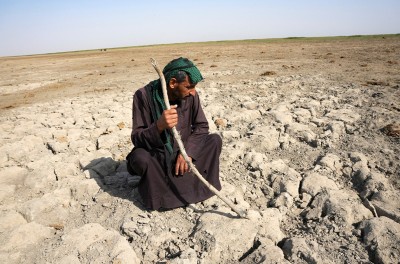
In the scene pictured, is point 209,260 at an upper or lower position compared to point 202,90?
lower

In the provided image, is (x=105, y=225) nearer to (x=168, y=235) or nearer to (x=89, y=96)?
(x=168, y=235)

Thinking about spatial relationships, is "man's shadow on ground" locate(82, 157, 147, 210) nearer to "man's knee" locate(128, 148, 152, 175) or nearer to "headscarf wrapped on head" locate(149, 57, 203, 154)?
"man's knee" locate(128, 148, 152, 175)

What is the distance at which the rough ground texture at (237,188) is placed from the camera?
2139 mm

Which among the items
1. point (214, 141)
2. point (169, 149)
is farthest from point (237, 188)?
point (169, 149)

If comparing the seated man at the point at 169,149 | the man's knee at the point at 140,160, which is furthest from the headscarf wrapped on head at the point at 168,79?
the man's knee at the point at 140,160

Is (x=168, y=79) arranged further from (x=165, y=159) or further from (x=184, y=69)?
(x=165, y=159)

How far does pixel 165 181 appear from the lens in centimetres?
258

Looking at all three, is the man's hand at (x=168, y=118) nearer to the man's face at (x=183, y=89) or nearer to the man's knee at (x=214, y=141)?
the man's face at (x=183, y=89)

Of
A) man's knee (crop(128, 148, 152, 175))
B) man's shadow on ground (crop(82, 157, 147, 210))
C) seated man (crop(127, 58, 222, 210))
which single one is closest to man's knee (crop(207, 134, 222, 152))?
seated man (crop(127, 58, 222, 210))

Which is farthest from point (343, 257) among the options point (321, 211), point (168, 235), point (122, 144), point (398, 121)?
point (122, 144)

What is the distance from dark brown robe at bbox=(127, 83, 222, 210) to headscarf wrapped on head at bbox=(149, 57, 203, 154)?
0.19 ft

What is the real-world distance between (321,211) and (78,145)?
300cm

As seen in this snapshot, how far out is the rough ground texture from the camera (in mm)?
2139

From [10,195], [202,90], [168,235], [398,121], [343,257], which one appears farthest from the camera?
[202,90]
